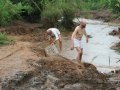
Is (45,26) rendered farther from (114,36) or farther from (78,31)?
(78,31)

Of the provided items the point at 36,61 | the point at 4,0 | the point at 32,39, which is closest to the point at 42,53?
the point at 36,61

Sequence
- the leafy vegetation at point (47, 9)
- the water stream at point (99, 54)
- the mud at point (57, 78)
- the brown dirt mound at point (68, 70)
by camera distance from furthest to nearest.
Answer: the leafy vegetation at point (47, 9) < the water stream at point (99, 54) < the brown dirt mound at point (68, 70) < the mud at point (57, 78)

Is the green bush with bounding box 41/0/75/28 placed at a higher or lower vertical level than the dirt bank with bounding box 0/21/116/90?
higher

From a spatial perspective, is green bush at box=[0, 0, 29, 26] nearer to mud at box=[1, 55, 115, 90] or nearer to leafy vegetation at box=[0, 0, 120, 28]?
leafy vegetation at box=[0, 0, 120, 28]

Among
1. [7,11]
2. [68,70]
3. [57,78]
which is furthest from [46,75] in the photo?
[7,11]

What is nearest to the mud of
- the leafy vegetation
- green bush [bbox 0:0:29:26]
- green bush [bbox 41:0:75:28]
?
green bush [bbox 0:0:29:26]

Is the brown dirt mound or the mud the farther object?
the brown dirt mound

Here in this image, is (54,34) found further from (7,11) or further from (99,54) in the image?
(7,11)

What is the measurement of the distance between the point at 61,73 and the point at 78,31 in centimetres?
345

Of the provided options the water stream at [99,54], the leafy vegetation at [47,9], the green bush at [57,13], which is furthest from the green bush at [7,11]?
the water stream at [99,54]

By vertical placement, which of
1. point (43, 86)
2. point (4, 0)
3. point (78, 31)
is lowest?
point (43, 86)

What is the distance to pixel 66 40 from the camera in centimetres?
2622

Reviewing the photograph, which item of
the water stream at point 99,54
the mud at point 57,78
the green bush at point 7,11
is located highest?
the green bush at point 7,11

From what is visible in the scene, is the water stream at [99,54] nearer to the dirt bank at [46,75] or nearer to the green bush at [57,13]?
the dirt bank at [46,75]
